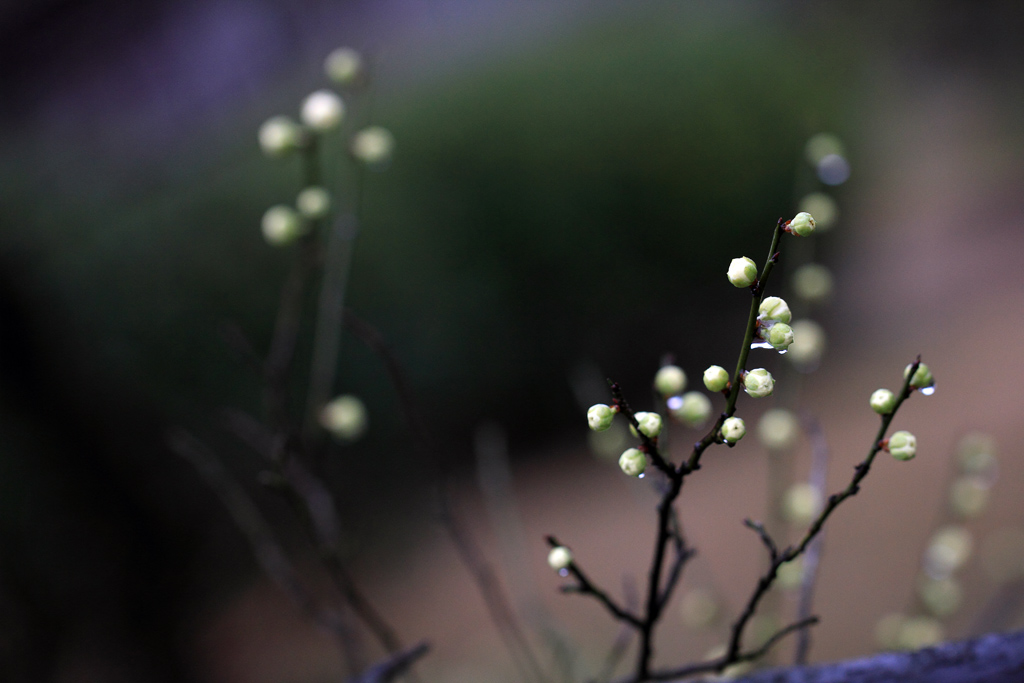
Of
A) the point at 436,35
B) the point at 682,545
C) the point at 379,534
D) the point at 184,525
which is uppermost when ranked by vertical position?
the point at 436,35

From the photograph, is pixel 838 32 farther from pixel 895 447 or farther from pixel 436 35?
pixel 895 447

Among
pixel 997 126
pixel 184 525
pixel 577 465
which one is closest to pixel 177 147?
pixel 184 525

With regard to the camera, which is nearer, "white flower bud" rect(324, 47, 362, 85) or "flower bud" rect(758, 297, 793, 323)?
"flower bud" rect(758, 297, 793, 323)

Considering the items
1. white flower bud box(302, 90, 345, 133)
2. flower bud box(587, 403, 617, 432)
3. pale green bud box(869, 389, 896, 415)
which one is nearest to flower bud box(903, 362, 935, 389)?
pale green bud box(869, 389, 896, 415)

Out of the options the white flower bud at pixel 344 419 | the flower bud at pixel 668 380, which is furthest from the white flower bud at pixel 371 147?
the flower bud at pixel 668 380

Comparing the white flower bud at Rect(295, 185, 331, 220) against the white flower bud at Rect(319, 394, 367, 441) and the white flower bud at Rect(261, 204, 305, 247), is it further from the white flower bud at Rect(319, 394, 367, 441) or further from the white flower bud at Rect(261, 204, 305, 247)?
the white flower bud at Rect(319, 394, 367, 441)

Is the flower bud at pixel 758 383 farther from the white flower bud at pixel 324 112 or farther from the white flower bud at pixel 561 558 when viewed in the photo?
the white flower bud at pixel 324 112
